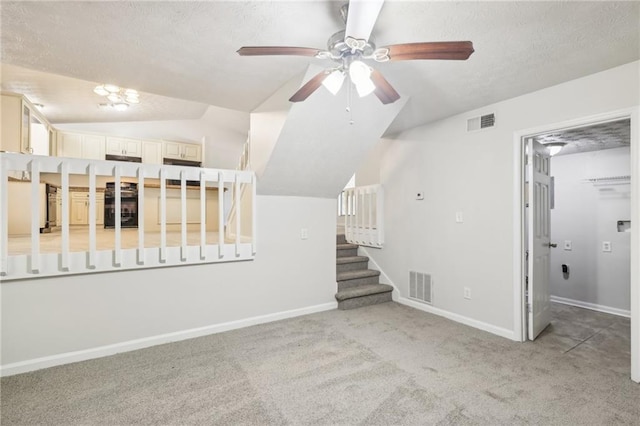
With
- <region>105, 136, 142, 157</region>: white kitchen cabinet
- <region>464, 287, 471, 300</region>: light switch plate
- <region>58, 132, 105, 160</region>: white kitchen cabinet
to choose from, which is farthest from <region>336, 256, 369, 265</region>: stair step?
<region>58, 132, 105, 160</region>: white kitchen cabinet

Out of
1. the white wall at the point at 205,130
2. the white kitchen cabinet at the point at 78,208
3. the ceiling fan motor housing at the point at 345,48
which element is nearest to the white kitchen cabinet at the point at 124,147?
the white wall at the point at 205,130

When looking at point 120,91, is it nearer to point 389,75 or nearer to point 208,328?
point 208,328

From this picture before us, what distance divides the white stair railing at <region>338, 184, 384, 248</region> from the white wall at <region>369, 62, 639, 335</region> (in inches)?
7.8

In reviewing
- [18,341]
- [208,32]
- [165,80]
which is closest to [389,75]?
[208,32]

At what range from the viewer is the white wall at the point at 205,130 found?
6.37m

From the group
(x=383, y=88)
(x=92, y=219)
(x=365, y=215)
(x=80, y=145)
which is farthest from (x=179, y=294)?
(x=80, y=145)

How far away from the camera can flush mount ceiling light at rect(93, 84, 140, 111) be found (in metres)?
4.45

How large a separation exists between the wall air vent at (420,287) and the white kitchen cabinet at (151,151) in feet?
19.3

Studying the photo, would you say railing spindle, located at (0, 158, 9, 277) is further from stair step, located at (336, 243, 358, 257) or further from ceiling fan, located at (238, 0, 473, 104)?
stair step, located at (336, 243, 358, 257)

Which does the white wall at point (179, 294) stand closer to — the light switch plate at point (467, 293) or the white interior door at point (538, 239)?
the light switch plate at point (467, 293)

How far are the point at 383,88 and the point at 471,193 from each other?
197cm

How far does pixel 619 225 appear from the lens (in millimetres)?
3887

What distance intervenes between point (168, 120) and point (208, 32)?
5.62 metres

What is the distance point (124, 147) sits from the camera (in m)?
6.38
